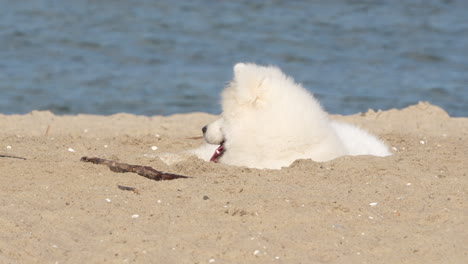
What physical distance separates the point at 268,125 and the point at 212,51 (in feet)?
31.3

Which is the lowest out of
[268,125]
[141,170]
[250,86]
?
[141,170]

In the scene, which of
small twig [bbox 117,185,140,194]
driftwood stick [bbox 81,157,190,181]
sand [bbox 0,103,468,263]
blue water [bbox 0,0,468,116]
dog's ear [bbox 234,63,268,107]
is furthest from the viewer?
blue water [bbox 0,0,468,116]

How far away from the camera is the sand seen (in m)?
4.14

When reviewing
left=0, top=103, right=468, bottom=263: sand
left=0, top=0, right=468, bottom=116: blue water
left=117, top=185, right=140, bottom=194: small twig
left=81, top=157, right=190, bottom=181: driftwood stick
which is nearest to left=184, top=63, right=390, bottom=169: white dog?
left=0, top=103, right=468, bottom=263: sand

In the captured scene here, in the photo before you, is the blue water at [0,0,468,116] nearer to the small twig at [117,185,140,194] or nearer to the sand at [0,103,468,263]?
the sand at [0,103,468,263]

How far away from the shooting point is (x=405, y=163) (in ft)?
19.9

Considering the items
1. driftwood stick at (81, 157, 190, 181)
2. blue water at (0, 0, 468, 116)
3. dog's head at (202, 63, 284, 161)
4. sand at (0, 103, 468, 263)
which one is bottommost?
blue water at (0, 0, 468, 116)

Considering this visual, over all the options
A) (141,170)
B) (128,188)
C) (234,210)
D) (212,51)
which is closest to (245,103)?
(141,170)

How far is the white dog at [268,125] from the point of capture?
19.0 feet

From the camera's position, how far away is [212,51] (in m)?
15.2

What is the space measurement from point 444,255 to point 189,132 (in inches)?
176

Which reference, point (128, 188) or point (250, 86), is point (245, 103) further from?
point (128, 188)

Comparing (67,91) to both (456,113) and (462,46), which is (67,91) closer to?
(456,113)

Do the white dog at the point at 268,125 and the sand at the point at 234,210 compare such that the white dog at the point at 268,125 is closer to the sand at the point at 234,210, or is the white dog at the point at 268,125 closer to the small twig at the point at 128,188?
the sand at the point at 234,210
